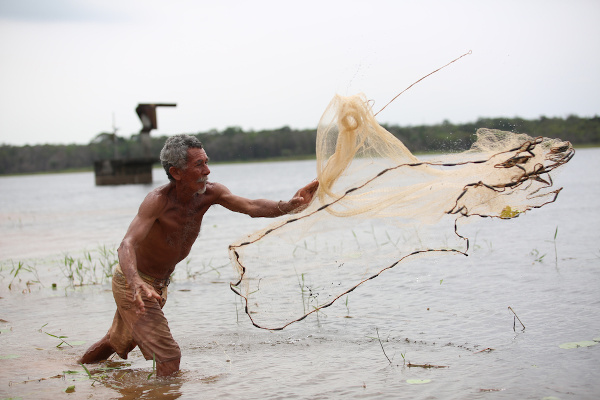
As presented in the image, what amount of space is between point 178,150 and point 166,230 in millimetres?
569

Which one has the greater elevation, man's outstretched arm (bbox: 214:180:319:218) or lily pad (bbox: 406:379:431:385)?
man's outstretched arm (bbox: 214:180:319:218)

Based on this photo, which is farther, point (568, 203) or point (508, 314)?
point (568, 203)

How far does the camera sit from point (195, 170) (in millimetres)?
4152

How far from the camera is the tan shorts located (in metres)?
4.18

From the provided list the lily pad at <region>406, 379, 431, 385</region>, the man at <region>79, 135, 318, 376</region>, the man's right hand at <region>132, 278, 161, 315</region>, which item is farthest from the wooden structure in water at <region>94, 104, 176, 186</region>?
the lily pad at <region>406, 379, 431, 385</region>

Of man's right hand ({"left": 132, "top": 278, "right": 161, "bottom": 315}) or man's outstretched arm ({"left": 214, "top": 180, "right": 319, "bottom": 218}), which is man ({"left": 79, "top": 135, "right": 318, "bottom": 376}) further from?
man's right hand ({"left": 132, "top": 278, "right": 161, "bottom": 315})

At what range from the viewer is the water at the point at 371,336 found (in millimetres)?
4035

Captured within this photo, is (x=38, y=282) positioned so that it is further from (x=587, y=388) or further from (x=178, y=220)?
(x=587, y=388)

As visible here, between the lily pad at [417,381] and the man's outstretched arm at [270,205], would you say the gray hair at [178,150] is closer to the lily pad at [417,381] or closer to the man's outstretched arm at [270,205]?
the man's outstretched arm at [270,205]

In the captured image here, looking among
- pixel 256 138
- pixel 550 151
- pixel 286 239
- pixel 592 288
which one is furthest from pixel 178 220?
pixel 256 138

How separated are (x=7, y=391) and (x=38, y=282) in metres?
3.86

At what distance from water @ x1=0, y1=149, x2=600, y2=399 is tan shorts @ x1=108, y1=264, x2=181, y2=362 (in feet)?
0.73

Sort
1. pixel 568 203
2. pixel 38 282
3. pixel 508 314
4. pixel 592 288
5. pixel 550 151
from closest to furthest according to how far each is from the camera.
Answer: pixel 550 151 < pixel 508 314 < pixel 592 288 < pixel 38 282 < pixel 568 203

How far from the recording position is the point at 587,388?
146 inches
